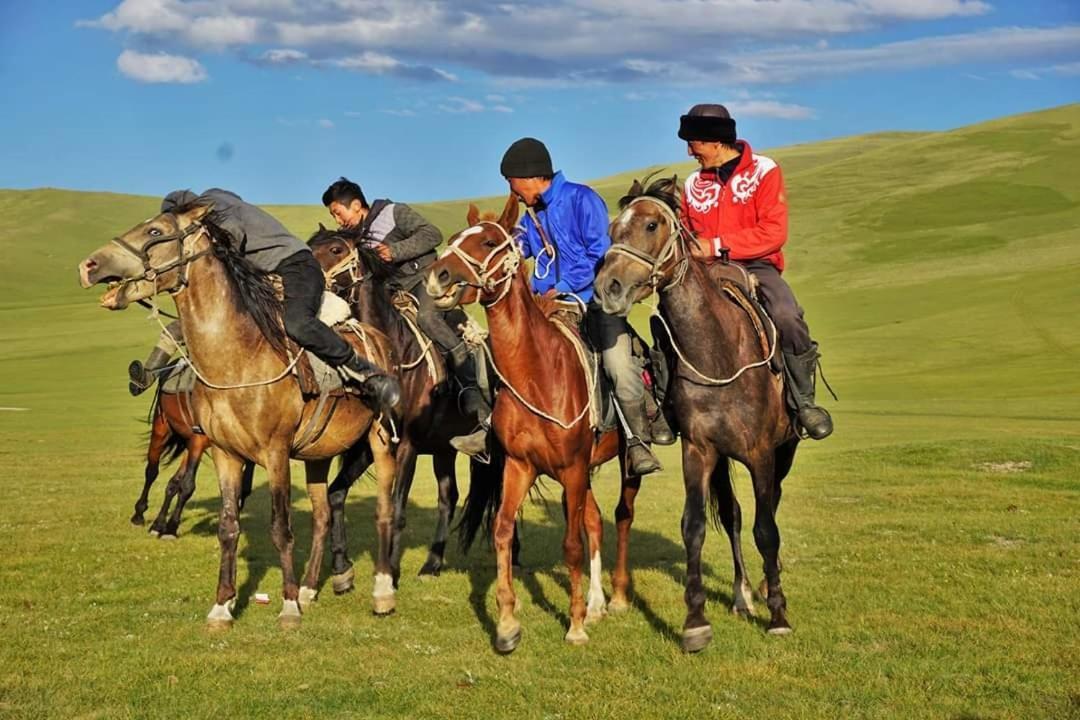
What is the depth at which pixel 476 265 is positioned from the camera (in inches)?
342

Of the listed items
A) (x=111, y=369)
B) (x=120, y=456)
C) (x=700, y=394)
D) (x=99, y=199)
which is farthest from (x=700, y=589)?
(x=99, y=199)

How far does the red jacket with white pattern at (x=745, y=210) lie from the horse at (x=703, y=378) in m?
0.50

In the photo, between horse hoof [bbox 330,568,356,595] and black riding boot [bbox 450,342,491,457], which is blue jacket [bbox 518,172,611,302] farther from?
horse hoof [bbox 330,568,356,595]

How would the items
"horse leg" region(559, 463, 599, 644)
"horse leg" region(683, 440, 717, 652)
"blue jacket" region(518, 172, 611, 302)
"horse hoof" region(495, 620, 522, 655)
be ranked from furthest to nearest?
"blue jacket" region(518, 172, 611, 302), "horse leg" region(559, 463, 599, 644), "horse leg" region(683, 440, 717, 652), "horse hoof" region(495, 620, 522, 655)

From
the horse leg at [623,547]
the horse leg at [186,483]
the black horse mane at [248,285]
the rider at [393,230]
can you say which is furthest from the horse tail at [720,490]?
the horse leg at [186,483]

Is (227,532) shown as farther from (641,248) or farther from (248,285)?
(641,248)

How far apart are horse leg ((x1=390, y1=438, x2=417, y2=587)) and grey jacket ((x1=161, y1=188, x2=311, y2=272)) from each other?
2.41m

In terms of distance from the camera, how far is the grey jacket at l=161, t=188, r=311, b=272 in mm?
10195

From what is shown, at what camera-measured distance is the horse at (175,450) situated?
14523 millimetres

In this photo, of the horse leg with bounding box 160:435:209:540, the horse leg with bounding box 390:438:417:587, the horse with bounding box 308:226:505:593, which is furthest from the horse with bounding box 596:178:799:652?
the horse leg with bounding box 160:435:209:540

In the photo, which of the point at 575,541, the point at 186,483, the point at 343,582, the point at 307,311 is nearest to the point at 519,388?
the point at 575,541

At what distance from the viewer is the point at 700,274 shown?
9.26 metres

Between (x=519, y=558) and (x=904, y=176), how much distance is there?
10598cm

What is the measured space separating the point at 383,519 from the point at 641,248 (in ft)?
13.5
